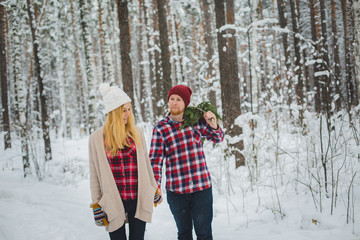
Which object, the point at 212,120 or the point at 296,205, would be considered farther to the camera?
the point at 296,205

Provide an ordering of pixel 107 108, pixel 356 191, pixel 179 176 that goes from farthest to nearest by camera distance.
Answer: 1. pixel 356 191
2. pixel 179 176
3. pixel 107 108

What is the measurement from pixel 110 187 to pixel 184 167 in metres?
0.71

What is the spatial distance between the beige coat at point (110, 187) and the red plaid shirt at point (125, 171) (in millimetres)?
63

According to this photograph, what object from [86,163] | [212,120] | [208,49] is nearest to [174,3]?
[208,49]

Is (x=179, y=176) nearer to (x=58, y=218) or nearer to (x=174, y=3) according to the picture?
(x=58, y=218)

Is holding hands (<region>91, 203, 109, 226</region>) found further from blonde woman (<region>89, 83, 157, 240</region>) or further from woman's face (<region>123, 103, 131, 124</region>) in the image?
woman's face (<region>123, 103, 131, 124</region>)

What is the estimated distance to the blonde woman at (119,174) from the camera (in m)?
1.92

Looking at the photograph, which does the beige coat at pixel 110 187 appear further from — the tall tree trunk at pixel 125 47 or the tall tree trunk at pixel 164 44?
the tall tree trunk at pixel 164 44

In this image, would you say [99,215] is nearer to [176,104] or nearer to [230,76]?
[176,104]

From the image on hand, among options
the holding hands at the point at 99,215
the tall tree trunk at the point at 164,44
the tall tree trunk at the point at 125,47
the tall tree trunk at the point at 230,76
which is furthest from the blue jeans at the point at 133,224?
the tall tree trunk at the point at 164,44

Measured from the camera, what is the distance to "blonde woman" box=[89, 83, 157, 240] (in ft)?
6.30

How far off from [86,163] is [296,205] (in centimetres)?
665

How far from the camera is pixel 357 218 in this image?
113 inches

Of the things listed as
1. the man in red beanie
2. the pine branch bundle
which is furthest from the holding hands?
the pine branch bundle
